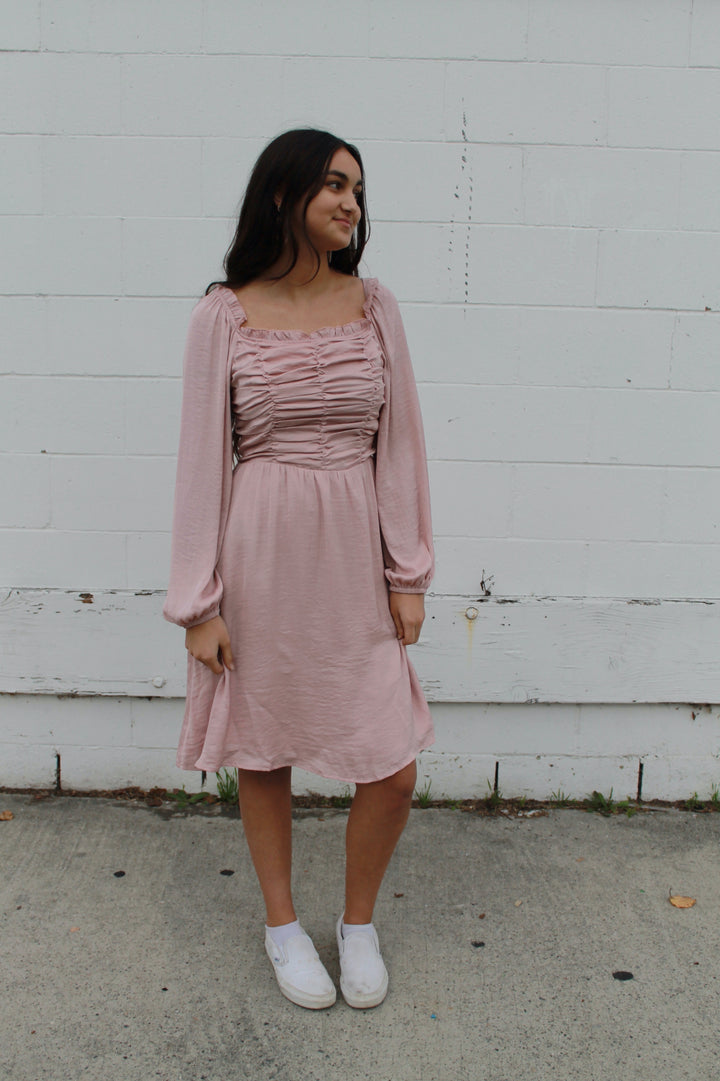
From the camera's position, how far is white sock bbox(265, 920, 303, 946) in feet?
7.67

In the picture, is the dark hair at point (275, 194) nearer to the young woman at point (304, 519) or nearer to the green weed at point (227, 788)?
the young woman at point (304, 519)

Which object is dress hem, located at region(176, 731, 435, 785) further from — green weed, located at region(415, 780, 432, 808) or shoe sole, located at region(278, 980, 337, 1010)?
green weed, located at region(415, 780, 432, 808)

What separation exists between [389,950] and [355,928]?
0.19 metres

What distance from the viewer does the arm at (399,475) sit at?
2250mm

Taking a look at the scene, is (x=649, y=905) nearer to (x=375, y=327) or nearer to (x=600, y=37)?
(x=375, y=327)

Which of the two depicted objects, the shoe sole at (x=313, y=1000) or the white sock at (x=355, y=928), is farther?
the white sock at (x=355, y=928)

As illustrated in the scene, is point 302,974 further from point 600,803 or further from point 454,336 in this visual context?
point 454,336

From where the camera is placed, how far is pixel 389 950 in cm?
248

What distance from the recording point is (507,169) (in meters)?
3.01

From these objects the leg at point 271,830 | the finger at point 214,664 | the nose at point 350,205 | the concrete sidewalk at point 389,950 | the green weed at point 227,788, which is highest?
the nose at point 350,205

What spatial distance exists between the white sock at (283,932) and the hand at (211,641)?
2.25 ft

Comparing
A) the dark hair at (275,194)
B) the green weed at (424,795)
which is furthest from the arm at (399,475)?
the green weed at (424,795)

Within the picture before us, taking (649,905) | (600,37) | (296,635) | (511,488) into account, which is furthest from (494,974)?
(600,37)

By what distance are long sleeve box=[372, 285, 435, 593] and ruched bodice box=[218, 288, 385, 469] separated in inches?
1.7
